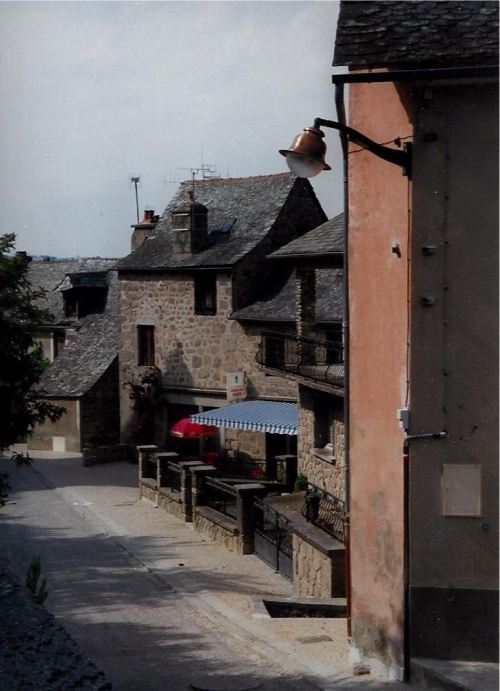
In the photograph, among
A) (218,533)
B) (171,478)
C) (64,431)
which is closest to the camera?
(218,533)

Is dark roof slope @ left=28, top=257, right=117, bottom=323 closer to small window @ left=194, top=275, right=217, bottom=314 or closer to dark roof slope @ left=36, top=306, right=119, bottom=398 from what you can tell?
dark roof slope @ left=36, top=306, right=119, bottom=398

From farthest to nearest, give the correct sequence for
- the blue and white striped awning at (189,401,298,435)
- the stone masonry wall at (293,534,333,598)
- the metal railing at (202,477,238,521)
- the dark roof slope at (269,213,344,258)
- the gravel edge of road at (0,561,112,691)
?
the blue and white striped awning at (189,401,298,435)
the metal railing at (202,477,238,521)
the dark roof slope at (269,213,344,258)
the stone masonry wall at (293,534,333,598)
the gravel edge of road at (0,561,112,691)

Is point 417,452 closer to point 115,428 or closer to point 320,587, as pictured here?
point 320,587

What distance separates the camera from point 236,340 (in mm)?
29781

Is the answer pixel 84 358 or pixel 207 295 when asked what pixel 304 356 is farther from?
pixel 84 358

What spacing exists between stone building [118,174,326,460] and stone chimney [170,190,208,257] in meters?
0.03

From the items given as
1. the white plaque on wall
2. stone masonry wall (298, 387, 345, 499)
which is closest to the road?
the white plaque on wall

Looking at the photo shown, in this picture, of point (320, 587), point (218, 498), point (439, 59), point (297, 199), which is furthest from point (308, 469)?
point (439, 59)

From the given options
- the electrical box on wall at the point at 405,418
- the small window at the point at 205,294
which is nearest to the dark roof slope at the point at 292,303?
the small window at the point at 205,294

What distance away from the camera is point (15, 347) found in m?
13.0

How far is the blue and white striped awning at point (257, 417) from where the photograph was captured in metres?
24.6

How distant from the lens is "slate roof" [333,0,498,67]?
369 inches

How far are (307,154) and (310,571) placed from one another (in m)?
7.52

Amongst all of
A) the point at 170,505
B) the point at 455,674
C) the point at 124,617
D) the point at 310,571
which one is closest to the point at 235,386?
the point at 170,505
